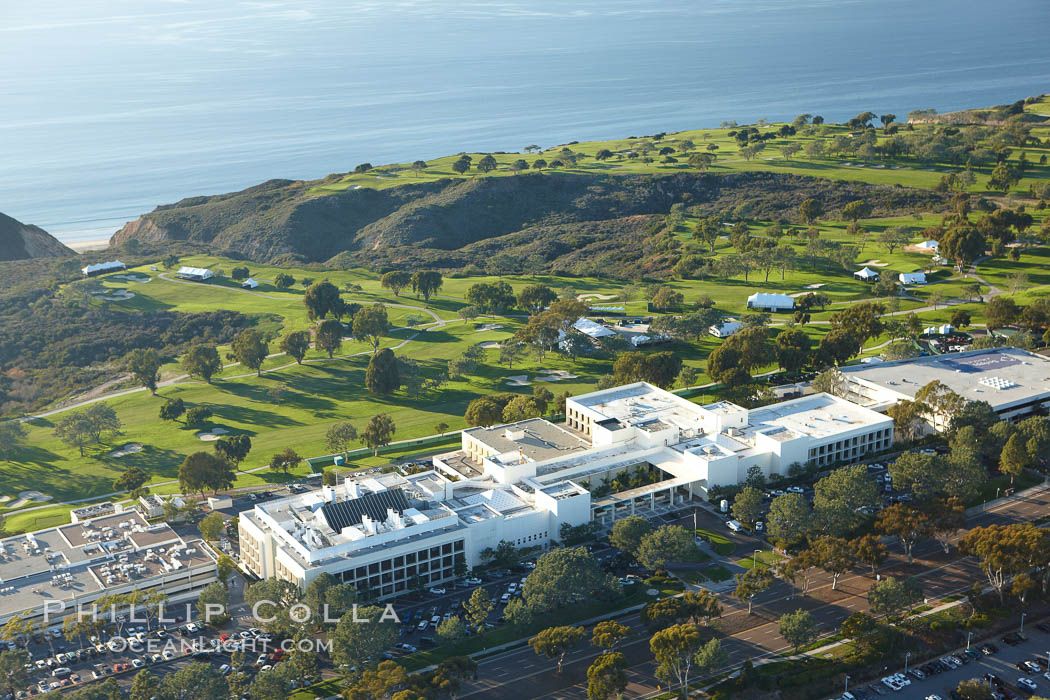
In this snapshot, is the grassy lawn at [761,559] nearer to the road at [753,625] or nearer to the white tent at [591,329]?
the road at [753,625]

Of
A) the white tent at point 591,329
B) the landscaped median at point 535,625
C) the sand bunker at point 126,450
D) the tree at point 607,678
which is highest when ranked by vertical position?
the white tent at point 591,329

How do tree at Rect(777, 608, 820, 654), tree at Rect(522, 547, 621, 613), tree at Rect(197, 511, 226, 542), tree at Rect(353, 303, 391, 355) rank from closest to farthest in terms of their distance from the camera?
tree at Rect(777, 608, 820, 654)
tree at Rect(522, 547, 621, 613)
tree at Rect(197, 511, 226, 542)
tree at Rect(353, 303, 391, 355)

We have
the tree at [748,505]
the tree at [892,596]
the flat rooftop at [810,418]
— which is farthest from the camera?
the flat rooftop at [810,418]

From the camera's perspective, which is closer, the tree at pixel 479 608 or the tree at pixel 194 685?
the tree at pixel 194 685

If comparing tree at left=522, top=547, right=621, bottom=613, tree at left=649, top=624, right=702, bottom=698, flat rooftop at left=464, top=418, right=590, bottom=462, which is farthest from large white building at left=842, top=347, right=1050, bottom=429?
tree at left=649, top=624, right=702, bottom=698

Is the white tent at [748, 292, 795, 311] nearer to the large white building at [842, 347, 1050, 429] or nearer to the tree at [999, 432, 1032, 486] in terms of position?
the large white building at [842, 347, 1050, 429]

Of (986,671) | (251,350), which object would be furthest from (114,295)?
(986,671)

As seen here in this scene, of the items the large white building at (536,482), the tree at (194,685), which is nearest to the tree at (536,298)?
the large white building at (536,482)
